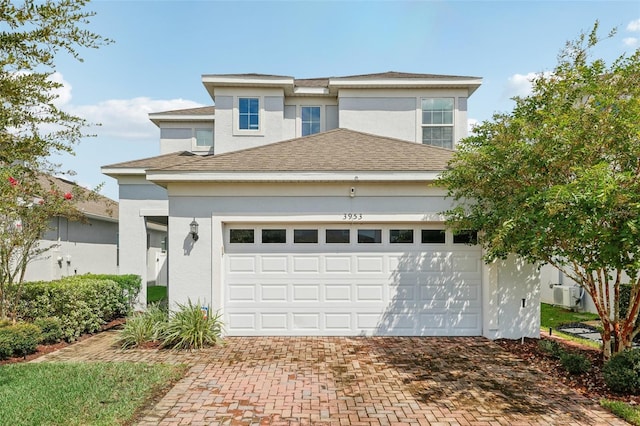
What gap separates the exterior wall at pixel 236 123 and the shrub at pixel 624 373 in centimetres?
1036

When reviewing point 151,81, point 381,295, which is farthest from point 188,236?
point 151,81

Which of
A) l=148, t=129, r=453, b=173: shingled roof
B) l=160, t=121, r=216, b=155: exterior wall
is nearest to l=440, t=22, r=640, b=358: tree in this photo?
l=148, t=129, r=453, b=173: shingled roof

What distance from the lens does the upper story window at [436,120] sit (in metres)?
13.3

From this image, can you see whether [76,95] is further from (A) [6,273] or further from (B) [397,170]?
(B) [397,170]

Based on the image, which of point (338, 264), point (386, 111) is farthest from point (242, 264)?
point (386, 111)

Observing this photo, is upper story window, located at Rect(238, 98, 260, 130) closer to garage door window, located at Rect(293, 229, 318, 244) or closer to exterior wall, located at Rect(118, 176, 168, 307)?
exterior wall, located at Rect(118, 176, 168, 307)

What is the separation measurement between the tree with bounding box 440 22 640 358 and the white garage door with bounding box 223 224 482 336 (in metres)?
1.43

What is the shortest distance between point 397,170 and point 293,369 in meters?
4.71

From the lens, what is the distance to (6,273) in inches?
340

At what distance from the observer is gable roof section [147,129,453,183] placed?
8.77 metres

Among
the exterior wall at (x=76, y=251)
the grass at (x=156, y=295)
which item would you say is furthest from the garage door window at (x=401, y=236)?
the grass at (x=156, y=295)

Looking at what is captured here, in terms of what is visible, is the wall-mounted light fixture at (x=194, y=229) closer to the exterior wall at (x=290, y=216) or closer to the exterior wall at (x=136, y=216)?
the exterior wall at (x=290, y=216)

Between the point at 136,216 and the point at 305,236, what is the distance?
7.43 metres

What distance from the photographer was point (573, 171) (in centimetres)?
596
